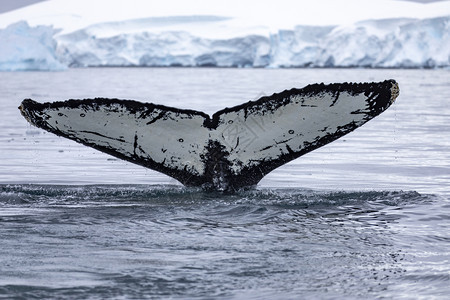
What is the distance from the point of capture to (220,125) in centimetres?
580

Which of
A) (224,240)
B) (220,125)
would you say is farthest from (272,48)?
(224,240)

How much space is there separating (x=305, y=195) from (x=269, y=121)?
165 cm

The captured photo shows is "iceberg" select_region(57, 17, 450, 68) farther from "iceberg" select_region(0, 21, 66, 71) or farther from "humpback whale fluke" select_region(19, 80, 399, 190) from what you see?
"humpback whale fluke" select_region(19, 80, 399, 190)

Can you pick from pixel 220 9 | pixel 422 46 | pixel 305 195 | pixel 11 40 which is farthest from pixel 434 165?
pixel 220 9

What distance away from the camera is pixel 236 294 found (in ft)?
13.0

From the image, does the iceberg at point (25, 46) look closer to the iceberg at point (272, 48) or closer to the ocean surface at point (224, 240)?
the iceberg at point (272, 48)

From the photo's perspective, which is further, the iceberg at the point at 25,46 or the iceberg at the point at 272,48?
the iceberg at the point at 272,48

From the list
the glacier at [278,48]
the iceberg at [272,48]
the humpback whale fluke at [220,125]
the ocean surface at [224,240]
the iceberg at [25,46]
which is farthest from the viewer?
the iceberg at [272,48]

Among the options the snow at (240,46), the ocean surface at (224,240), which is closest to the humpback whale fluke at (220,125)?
the ocean surface at (224,240)

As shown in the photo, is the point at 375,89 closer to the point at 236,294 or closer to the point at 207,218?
the point at 207,218

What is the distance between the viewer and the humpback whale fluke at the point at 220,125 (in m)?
5.65

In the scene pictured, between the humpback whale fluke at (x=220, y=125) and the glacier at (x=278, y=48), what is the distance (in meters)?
57.4

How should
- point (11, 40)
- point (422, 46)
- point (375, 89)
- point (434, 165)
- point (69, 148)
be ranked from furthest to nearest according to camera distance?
1. point (422, 46)
2. point (11, 40)
3. point (69, 148)
4. point (434, 165)
5. point (375, 89)

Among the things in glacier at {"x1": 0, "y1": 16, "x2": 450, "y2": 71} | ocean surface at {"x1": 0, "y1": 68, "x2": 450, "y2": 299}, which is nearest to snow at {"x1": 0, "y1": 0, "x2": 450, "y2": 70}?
glacier at {"x1": 0, "y1": 16, "x2": 450, "y2": 71}
